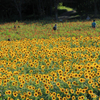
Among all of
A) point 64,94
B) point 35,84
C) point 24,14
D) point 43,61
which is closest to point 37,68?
point 43,61

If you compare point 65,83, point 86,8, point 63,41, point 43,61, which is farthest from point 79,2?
point 65,83

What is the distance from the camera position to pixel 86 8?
120 ft

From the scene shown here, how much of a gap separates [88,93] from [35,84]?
1582mm

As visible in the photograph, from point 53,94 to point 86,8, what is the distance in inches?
1300

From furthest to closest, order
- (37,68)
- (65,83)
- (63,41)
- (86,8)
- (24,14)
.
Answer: (24,14), (86,8), (63,41), (37,68), (65,83)

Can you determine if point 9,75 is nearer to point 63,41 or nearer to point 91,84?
point 91,84

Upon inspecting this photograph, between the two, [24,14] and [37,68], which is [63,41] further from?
[24,14]

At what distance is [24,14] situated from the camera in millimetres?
41938

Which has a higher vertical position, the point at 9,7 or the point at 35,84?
the point at 9,7

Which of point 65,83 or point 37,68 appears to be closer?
point 65,83

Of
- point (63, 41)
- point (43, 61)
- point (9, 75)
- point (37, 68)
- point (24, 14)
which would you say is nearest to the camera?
point (9, 75)

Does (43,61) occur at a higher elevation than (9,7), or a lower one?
lower

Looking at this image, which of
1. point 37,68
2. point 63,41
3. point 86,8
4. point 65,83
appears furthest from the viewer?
point 86,8

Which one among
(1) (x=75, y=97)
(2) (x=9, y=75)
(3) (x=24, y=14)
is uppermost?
(3) (x=24, y=14)
